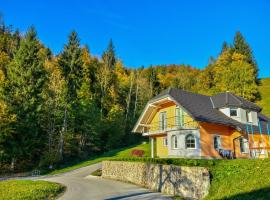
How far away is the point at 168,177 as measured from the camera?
582 inches

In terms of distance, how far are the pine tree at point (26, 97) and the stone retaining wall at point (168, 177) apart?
15.1 meters

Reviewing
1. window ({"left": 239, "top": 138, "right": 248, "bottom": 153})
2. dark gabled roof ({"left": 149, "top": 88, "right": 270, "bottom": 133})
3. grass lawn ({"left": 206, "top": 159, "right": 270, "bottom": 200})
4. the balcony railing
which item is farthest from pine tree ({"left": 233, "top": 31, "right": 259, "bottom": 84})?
grass lawn ({"left": 206, "top": 159, "right": 270, "bottom": 200})

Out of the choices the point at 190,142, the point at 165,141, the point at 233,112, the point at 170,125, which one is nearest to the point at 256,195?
the point at 190,142

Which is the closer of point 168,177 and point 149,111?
point 168,177

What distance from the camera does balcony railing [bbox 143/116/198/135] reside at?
2572cm

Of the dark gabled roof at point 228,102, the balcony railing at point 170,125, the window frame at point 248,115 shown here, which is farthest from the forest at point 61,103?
the window frame at point 248,115

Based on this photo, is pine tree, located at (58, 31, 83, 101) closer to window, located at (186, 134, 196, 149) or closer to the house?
the house

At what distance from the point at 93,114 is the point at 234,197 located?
3382cm

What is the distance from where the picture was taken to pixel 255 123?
30.4 m

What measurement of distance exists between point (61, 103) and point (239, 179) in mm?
30678

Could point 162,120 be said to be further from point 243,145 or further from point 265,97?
point 265,97

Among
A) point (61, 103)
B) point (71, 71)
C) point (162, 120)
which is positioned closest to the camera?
point (162, 120)

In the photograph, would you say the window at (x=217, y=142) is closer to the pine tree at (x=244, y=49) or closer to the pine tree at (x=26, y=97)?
the pine tree at (x=26, y=97)

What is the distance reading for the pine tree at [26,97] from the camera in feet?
100
